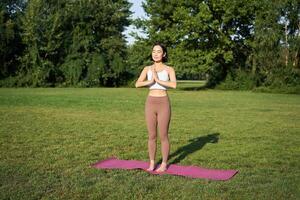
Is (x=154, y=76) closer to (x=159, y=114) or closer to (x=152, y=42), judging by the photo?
(x=159, y=114)

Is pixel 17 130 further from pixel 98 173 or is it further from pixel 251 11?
pixel 251 11

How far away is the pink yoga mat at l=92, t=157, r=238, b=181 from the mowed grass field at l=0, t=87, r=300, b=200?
0.21 metres

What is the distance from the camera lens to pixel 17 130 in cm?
Result: 1058

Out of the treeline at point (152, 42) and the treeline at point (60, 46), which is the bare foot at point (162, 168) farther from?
the treeline at point (60, 46)

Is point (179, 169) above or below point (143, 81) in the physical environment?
below

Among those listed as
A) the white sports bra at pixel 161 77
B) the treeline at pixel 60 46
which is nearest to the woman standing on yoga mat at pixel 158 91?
the white sports bra at pixel 161 77

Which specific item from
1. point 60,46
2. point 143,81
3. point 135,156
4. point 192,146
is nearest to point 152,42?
point 60,46

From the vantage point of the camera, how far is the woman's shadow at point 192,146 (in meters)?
7.72

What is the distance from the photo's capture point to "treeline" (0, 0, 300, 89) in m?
36.6

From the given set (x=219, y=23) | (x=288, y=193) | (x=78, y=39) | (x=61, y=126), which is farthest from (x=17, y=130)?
(x=78, y=39)

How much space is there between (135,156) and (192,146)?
175cm

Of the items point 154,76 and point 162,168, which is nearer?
point 154,76

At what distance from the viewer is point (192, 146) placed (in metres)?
8.85

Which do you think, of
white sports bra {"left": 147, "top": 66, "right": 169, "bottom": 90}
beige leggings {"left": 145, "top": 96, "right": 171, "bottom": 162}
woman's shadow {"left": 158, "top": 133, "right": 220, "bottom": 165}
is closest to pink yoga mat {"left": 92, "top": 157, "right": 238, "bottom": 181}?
beige leggings {"left": 145, "top": 96, "right": 171, "bottom": 162}
